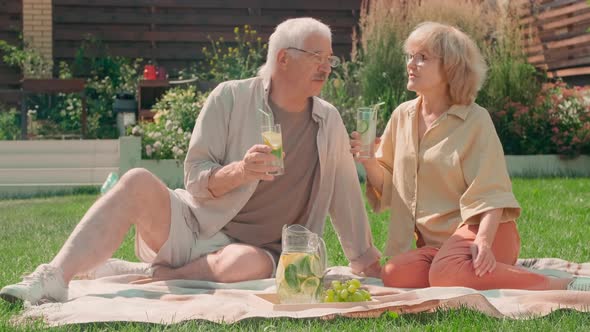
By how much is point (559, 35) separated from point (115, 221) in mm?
9824

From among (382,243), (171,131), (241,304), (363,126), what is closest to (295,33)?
(363,126)

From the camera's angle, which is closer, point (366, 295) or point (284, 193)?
point (366, 295)

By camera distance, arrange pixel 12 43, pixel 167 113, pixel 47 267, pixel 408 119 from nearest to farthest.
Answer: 1. pixel 47 267
2. pixel 408 119
3. pixel 167 113
4. pixel 12 43

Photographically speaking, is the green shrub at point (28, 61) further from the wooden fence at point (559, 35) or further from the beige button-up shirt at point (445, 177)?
the beige button-up shirt at point (445, 177)

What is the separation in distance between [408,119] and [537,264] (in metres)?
0.97

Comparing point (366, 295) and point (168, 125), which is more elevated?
point (366, 295)

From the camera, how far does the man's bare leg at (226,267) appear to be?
410 centimetres

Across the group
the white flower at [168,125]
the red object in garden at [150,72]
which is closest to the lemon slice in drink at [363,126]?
the white flower at [168,125]

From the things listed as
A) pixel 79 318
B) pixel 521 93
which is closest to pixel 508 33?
pixel 521 93

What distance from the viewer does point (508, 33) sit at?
10758 mm

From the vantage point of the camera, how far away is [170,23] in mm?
14859

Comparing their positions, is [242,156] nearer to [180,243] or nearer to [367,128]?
[180,243]

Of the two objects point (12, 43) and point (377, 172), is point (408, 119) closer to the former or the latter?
point (377, 172)

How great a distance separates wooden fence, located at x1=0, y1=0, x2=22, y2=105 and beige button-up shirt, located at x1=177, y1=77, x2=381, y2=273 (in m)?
10.8
